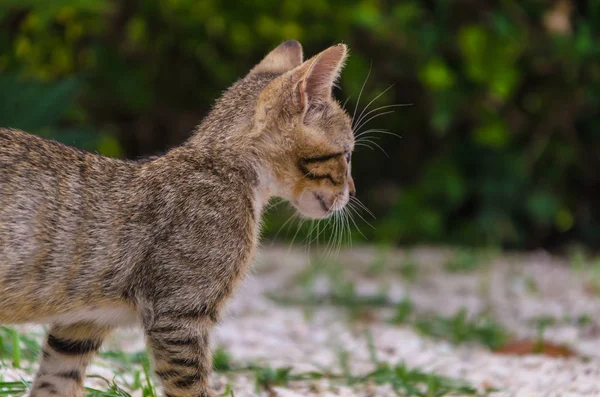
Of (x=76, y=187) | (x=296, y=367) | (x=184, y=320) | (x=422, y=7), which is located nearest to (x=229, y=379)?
(x=296, y=367)

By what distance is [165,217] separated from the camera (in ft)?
10.7

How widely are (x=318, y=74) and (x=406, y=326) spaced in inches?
90.9

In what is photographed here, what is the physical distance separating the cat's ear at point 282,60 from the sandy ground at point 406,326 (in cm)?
Result: 78

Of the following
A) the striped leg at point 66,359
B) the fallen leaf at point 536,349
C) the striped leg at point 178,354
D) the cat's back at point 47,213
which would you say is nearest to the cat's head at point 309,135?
the cat's back at point 47,213

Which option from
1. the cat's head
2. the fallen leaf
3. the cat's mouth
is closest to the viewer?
the cat's head

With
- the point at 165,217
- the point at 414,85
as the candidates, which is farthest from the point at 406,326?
the point at 414,85

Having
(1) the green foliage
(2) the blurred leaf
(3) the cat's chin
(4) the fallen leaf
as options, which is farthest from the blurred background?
(3) the cat's chin

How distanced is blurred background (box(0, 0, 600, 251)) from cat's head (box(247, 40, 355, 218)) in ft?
10.6

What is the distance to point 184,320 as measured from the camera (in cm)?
312

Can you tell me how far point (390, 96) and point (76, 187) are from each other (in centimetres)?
494

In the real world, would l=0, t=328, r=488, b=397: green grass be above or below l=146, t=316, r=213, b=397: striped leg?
below

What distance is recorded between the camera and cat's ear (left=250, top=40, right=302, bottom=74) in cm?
388

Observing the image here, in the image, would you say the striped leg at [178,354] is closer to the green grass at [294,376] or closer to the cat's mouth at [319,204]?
the green grass at [294,376]

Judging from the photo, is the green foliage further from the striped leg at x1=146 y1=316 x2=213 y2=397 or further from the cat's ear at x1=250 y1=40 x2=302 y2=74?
the striped leg at x1=146 y1=316 x2=213 y2=397
